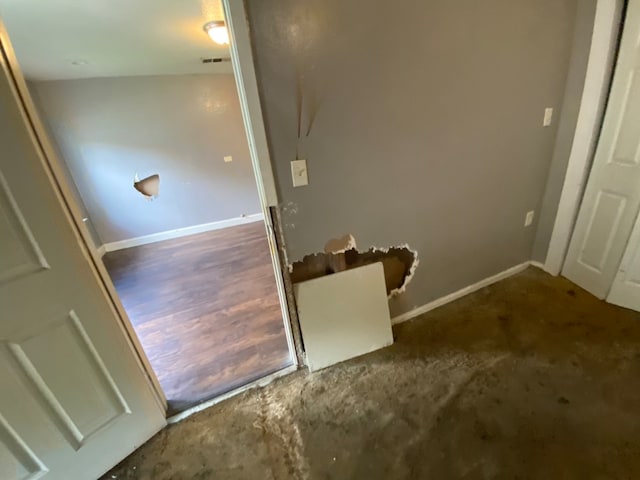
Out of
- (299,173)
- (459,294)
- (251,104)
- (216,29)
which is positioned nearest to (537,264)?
(459,294)

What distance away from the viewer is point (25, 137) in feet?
3.27

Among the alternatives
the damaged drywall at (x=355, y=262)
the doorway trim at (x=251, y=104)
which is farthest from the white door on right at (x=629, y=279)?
the doorway trim at (x=251, y=104)

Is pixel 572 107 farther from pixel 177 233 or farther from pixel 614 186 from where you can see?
pixel 177 233

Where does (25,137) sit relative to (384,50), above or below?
below

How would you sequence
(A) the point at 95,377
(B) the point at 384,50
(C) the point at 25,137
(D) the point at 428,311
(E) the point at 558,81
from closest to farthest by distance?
1. (C) the point at 25,137
2. (A) the point at 95,377
3. (B) the point at 384,50
4. (E) the point at 558,81
5. (D) the point at 428,311

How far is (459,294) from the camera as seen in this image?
2309 mm

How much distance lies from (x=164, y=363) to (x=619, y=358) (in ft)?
8.86

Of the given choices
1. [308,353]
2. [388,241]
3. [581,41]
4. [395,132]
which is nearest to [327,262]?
[388,241]

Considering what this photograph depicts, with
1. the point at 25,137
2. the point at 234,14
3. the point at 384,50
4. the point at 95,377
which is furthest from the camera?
the point at 384,50

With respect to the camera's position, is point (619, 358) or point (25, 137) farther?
point (619, 358)

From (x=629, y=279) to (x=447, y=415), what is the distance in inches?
62.0

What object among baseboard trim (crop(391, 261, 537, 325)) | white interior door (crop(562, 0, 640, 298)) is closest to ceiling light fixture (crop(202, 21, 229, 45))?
baseboard trim (crop(391, 261, 537, 325))

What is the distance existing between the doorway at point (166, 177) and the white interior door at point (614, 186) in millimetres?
2147

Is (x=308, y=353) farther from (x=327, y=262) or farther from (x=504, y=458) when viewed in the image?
(x=504, y=458)
